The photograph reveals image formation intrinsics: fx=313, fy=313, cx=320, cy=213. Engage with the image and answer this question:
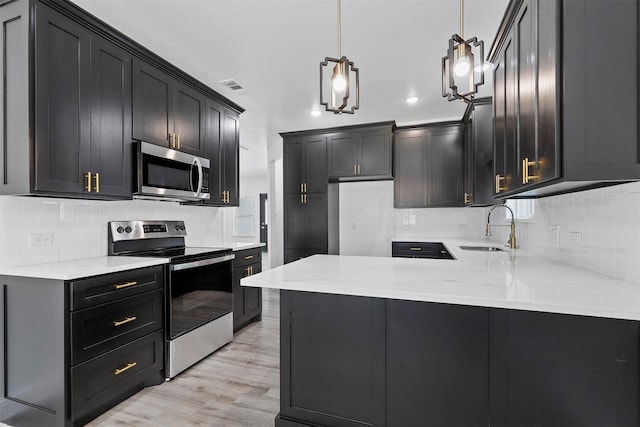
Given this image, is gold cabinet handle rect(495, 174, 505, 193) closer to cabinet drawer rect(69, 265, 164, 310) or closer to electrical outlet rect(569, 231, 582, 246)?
electrical outlet rect(569, 231, 582, 246)

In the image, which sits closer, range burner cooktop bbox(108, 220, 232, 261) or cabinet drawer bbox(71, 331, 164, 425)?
cabinet drawer bbox(71, 331, 164, 425)

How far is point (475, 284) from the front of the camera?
4.78ft

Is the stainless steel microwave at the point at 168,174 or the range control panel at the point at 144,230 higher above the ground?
the stainless steel microwave at the point at 168,174

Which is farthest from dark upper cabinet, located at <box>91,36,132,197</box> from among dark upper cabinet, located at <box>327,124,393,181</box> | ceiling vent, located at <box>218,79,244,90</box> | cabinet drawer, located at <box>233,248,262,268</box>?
dark upper cabinet, located at <box>327,124,393,181</box>

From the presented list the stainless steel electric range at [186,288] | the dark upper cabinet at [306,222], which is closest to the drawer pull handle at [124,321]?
the stainless steel electric range at [186,288]

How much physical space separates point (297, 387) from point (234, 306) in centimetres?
183

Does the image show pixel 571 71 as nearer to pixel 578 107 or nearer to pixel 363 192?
pixel 578 107

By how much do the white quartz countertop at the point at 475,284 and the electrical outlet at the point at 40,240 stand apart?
67.1 inches

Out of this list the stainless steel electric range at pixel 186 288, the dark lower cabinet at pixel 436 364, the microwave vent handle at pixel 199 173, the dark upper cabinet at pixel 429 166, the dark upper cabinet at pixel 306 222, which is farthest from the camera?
the dark upper cabinet at pixel 306 222

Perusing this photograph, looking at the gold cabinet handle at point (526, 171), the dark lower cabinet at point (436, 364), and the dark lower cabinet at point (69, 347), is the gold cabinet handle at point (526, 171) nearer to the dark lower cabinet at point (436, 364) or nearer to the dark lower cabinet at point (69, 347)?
the dark lower cabinet at point (436, 364)

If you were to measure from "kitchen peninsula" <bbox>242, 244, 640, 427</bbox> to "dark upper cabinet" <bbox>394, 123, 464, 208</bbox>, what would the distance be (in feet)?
9.09

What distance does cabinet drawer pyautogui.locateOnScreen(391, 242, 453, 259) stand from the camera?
4062 millimetres

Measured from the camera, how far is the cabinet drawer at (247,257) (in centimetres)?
342

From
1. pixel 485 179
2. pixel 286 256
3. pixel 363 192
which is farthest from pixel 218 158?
pixel 485 179
